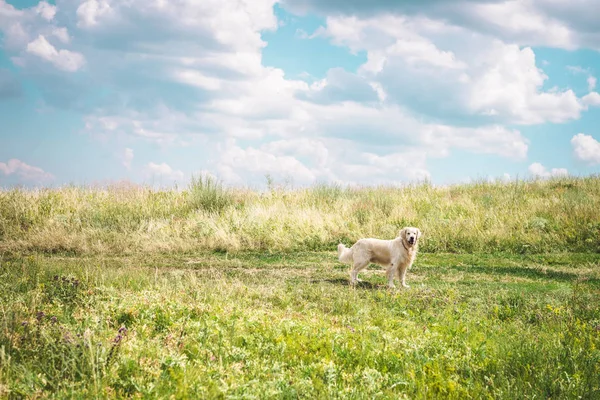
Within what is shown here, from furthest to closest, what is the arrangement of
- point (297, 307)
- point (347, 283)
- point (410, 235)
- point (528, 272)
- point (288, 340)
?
point (528, 272), point (347, 283), point (410, 235), point (297, 307), point (288, 340)

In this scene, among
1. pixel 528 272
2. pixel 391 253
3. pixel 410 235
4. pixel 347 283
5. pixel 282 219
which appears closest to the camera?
pixel 410 235

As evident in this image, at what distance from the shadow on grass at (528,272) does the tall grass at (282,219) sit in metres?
2.40

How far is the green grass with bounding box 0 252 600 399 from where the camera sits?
426cm

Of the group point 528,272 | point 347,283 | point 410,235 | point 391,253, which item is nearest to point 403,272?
point 391,253

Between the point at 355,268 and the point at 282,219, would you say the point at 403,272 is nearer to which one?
the point at 355,268

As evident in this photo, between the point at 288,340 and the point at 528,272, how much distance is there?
820 centimetres

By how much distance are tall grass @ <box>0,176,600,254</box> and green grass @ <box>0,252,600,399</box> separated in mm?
5400

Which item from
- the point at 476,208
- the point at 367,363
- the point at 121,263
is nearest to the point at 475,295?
the point at 367,363

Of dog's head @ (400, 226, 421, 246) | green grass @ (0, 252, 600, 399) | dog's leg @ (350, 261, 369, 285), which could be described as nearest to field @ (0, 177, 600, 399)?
green grass @ (0, 252, 600, 399)

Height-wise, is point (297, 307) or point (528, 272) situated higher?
point (528, 272)

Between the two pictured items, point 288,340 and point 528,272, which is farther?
point 528,272

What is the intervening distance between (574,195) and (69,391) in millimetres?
19332

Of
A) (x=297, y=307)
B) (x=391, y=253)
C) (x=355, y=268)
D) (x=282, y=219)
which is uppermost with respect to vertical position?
(x=282, y=219)

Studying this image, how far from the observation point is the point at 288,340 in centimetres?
545
